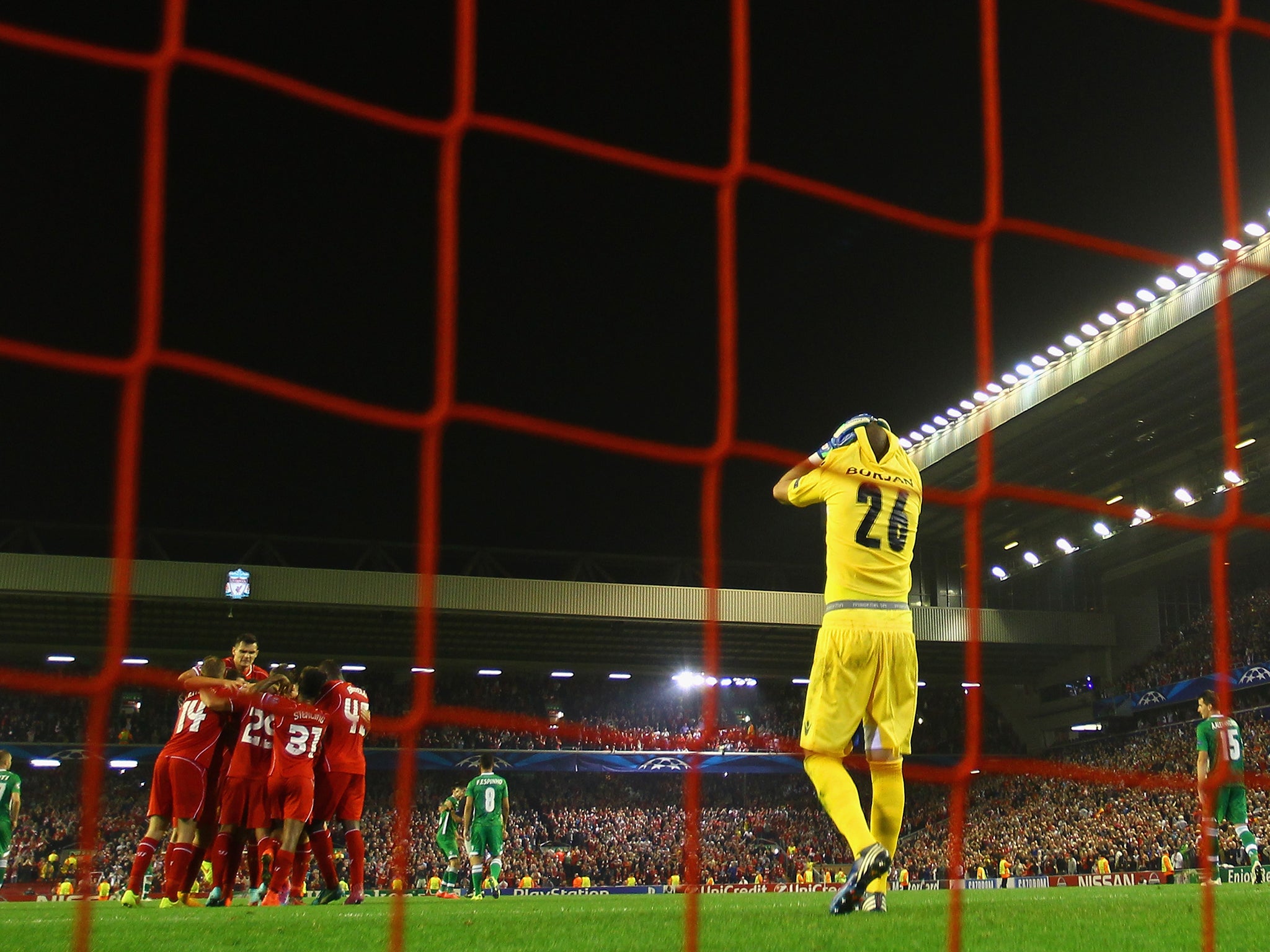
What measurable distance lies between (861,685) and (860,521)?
0.76 meters

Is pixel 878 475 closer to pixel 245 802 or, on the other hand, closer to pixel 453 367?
pixel 453 367

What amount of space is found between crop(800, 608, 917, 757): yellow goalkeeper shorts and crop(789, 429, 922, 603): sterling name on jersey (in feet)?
0.43

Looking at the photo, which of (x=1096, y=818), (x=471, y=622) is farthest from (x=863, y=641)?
(x=471, y=622)

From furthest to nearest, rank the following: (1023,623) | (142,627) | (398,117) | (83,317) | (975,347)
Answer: (1023,623)
(142,627)
(975,347)
(83,317)
(398,117)

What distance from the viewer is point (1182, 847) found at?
22.4 m

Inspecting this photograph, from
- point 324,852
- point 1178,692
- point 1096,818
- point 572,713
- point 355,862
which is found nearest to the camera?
point 324,852

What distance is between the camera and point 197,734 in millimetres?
7422

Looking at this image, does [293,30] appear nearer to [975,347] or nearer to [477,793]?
[477,793]

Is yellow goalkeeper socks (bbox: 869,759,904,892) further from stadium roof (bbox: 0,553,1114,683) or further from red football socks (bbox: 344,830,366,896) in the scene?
stadium roof (bbox: 0,553,1114,683)

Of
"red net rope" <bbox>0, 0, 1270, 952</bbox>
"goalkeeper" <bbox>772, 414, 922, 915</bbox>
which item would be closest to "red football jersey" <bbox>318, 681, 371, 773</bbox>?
"red net rope" <bbox>0, 0, 1270, 952</bbox>

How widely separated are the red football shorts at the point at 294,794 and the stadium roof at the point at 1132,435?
1278 cm

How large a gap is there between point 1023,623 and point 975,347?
12596 millimetres

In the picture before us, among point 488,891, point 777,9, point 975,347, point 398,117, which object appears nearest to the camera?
point 398,117

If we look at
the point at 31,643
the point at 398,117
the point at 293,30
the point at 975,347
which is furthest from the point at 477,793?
the point at 31,643
